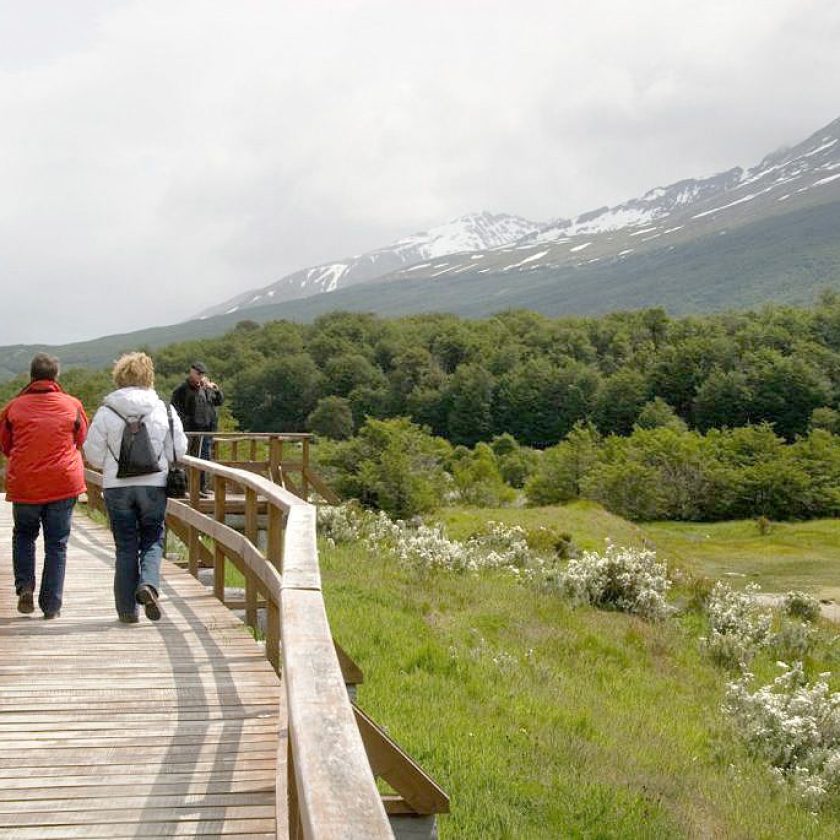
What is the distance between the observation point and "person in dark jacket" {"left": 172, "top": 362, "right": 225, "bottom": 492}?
47.0 ft

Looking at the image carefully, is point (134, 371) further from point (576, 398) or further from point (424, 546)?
point (576, 398)

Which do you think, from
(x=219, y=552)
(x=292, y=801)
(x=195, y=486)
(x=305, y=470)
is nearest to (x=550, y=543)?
(x=305, y=470)

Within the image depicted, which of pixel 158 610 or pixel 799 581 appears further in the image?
pixel 799 581

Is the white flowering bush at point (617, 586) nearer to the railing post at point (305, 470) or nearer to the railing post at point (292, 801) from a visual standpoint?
the railing post at point (305, 470)

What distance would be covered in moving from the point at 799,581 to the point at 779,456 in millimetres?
39523

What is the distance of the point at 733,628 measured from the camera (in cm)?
1470

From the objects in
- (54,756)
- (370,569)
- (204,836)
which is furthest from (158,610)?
(370,569)

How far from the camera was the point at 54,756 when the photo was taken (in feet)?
15.3

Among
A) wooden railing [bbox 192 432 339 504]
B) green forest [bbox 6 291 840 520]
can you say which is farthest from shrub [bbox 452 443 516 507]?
wooden railing [bbox 192 432 339 504]

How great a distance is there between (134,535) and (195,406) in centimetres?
733

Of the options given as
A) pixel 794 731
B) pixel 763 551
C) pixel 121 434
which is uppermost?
pixel 121 434

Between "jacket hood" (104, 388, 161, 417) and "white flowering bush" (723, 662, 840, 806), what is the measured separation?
587cm

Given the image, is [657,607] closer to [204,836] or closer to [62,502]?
[62,502]

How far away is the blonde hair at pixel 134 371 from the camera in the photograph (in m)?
7.26
